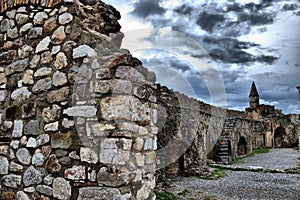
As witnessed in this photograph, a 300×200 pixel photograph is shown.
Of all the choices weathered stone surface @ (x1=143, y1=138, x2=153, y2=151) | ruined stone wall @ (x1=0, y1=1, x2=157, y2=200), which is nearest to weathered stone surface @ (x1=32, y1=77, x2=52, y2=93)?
ruined stone wall @ (x1=0, y1=1, x2=157, y2=200)

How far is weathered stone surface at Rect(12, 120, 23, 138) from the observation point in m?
3.45

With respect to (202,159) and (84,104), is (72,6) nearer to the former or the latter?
(84,104)

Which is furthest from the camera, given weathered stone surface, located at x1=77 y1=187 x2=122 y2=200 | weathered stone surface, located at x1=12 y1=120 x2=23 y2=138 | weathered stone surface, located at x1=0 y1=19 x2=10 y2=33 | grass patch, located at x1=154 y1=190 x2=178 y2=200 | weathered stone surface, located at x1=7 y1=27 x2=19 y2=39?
grass patch, located at x1=154 y1=190 x2=178 y2=200

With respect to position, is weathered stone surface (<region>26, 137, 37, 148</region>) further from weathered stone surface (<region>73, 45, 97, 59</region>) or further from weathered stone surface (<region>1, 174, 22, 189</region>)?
weathered stone surface (<region>73, 45, 97, 59</region>)

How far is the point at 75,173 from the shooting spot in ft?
9.41

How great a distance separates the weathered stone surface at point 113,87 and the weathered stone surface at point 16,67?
4.05 ft

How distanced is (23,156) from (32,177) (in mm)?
295

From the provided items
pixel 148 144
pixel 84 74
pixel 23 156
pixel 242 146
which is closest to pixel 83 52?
pixel 84 74

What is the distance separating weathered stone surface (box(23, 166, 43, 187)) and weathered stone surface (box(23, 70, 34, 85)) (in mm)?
1001

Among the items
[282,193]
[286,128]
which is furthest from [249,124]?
[282,193]

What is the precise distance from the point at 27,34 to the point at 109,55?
130cm

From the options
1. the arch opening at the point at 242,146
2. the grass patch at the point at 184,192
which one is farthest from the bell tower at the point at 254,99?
the grass patch at the point at 184,192

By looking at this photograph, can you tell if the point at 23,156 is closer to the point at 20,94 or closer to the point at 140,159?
the point at 20,94

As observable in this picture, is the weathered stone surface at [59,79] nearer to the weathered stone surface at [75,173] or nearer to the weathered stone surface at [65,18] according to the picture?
the weathered stone surface at [65,18]
